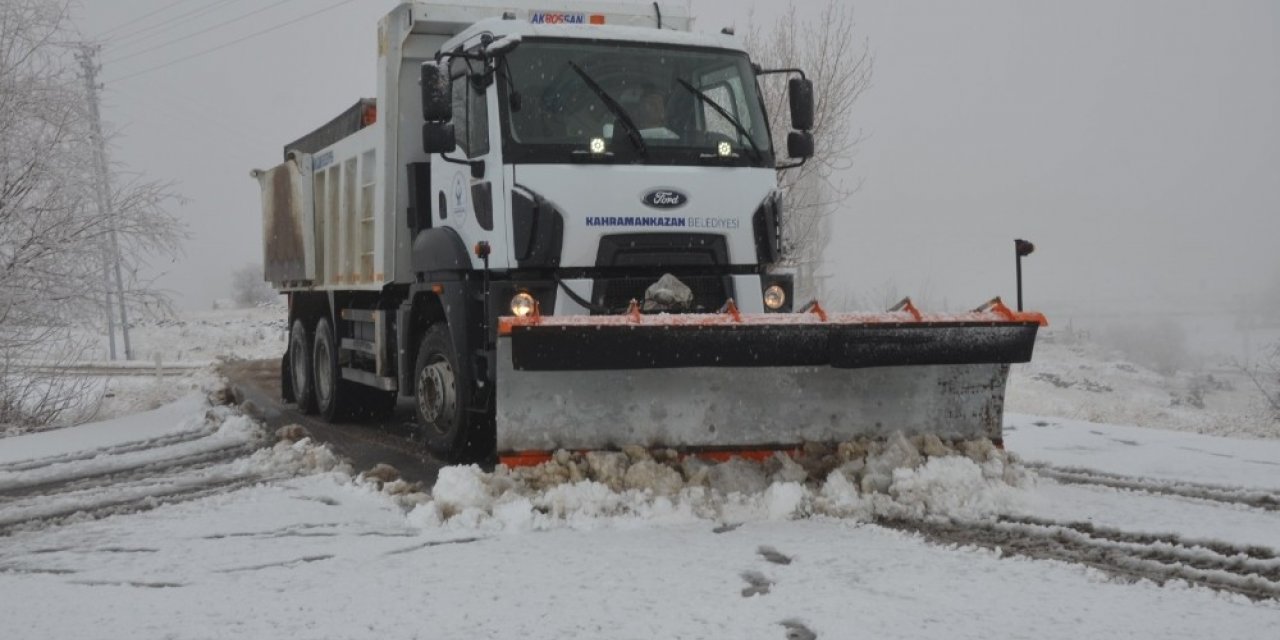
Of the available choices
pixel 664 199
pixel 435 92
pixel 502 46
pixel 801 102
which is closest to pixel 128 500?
pixel 435 92

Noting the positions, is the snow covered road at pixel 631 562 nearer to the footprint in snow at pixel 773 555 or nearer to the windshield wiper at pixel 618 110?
the footprint in snow at pixel 773 555

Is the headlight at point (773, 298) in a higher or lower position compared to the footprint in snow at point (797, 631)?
higher

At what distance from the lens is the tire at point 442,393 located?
7273 millimetres

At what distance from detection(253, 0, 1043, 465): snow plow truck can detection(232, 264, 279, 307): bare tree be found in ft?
193

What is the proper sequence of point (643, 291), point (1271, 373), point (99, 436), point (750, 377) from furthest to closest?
1. point (1271, 373)
2. point (99, 436)
3. point (643, 291)
4. point (750, 377)

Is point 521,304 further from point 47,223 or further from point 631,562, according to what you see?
point 47,223

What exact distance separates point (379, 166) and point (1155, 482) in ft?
19.1

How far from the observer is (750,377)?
Result: 21.1 feet

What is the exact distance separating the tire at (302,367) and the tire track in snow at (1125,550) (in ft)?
24.1

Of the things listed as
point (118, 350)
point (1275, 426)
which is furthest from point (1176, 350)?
point (118, 350)

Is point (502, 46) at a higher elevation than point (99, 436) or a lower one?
higher

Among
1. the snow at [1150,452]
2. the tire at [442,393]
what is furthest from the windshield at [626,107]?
the snow at [1150,452]

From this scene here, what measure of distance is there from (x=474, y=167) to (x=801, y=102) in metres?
2.23

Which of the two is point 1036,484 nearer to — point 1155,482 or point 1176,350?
point 1155,482
